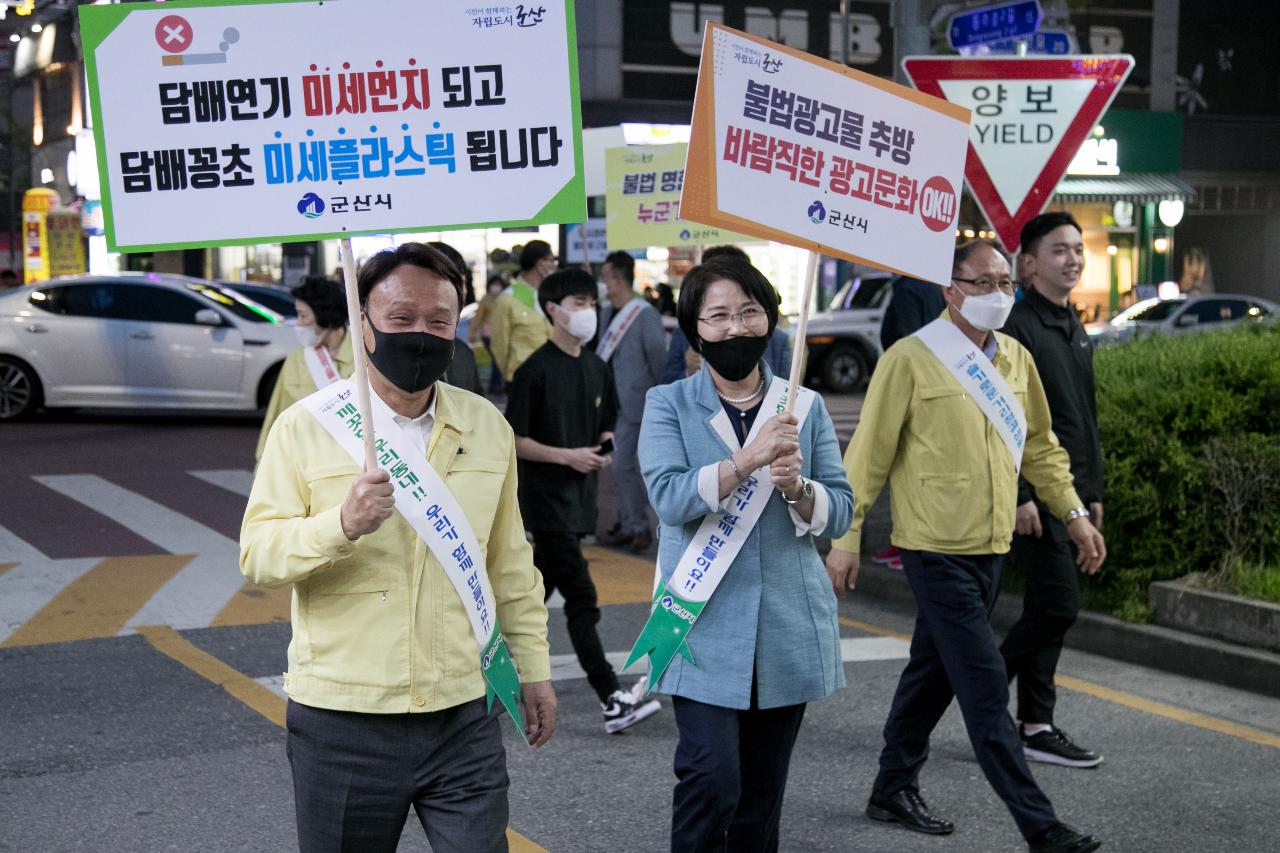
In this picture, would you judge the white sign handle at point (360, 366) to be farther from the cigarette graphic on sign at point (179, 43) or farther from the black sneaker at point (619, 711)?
the black sneaker at point (619, 711)

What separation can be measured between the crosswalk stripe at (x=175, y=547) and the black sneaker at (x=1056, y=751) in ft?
13.5

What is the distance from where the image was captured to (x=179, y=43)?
3.13 metres

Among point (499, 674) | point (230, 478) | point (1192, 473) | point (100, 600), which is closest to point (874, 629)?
point (1192, 473)

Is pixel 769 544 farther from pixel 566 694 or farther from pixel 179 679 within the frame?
pixel 179 679

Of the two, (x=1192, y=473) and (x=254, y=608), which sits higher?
(x=1192, y=473)

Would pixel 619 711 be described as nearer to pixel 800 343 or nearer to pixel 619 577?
pixel 800 343

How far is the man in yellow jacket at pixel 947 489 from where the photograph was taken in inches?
193

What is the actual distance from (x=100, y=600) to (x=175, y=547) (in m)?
1.63

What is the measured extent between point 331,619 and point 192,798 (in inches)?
100.0

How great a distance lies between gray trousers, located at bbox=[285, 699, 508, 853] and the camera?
3111 millimetres

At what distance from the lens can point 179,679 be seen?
6875 mm

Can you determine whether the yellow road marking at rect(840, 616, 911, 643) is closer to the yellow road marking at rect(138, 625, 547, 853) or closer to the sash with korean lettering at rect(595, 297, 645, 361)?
the sash with korean lettering at rect(595, 297, 645, 361)

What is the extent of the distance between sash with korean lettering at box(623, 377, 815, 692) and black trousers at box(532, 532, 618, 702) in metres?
2.32

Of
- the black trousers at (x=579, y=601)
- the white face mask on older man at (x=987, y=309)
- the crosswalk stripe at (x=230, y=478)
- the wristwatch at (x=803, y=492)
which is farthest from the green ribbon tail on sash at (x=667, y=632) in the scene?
the crosswalk stripe at (x=230, y=478)
